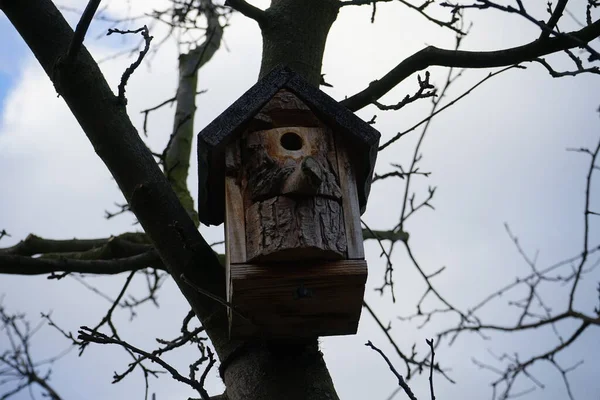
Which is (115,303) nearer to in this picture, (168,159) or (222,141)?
(222,141)

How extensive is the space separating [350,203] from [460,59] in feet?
3.12

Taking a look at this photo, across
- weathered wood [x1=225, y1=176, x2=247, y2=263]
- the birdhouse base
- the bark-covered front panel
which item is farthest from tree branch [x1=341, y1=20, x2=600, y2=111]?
the birdhouse base

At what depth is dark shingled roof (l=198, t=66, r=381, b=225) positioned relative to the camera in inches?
93.4

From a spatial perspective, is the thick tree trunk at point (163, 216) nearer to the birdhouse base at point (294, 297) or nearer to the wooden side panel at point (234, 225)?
the birdhouse base at point (294, 297)

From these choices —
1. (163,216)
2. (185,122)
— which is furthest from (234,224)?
(185,122)

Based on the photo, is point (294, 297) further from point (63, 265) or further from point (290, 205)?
point (63, 265)

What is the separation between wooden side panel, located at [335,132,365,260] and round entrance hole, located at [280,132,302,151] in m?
0.13

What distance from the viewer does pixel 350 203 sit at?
2297mm

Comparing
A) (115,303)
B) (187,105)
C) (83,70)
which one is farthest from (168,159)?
(83,70)

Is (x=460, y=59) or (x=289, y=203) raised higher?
(x=460, y=59)

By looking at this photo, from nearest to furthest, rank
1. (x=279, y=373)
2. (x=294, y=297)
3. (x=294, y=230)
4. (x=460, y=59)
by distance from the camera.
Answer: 1. (x=294, y=230)
2. (x=294, y=297)
3. (x=279, y=373)
4. (x=460, y=59)

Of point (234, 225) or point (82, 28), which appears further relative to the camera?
point (82, 28)

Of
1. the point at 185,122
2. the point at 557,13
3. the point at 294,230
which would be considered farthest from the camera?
the point at 185,122

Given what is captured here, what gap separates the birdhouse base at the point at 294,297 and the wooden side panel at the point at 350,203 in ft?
0.14
